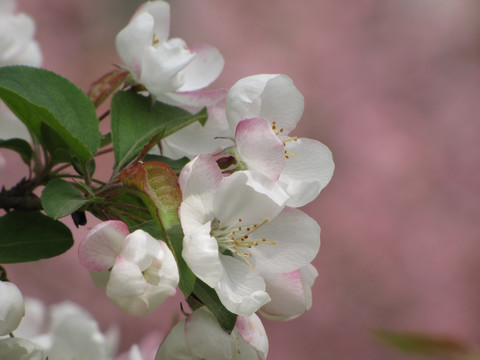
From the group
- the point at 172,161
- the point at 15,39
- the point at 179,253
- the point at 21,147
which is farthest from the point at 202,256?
the point at 15,39

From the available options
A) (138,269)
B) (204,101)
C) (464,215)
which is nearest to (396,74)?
(464,215)

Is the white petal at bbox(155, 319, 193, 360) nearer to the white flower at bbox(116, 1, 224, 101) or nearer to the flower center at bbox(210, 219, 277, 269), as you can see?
the flower center at bbox(210, 219, 277, 269)

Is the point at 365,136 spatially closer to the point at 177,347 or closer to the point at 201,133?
the point at 201,133

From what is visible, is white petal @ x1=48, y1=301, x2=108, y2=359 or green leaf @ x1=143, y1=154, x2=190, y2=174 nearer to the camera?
green leaf @ x1=143, y1=154, x2=190, y2=174

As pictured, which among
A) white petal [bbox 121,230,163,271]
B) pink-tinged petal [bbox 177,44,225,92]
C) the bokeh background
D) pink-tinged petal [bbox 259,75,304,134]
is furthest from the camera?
the bokeh background

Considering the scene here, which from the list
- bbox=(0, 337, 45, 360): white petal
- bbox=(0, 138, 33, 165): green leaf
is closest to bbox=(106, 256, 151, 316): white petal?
bbox=(0, 337, 45, 360): white petal

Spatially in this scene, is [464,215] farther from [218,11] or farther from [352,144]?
[218,11]
